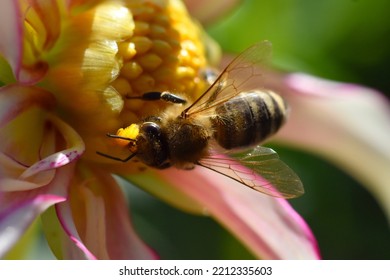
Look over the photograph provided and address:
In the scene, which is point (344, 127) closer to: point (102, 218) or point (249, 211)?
point (249, 211)

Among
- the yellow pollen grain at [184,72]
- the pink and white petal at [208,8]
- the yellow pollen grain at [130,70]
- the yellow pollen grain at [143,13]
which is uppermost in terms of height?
the yellow pollen grain at [143,13]

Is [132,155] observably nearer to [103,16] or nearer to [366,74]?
[103,16]

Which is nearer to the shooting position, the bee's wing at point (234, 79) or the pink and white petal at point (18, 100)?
the pink and white petal at point (18, 100)

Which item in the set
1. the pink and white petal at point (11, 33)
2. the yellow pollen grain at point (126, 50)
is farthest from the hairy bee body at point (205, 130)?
the pink and white petal at point (11, 33)

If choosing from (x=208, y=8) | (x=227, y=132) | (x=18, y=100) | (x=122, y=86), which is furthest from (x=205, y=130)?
(x=208, y=8)

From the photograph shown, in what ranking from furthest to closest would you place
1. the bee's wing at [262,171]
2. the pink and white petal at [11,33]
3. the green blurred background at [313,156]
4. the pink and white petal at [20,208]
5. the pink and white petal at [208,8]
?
1. the green blurred background at [313,156]
2. the pink and white petal at [208,8]
3. the bee's wing at [262,171]
4. the pink and white petal at [11,33]
5. the pink and white petal at [20,208]

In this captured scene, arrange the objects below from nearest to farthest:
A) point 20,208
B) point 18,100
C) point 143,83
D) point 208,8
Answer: point 20,208 → point 18,100 → point 143,83 → point 208,8

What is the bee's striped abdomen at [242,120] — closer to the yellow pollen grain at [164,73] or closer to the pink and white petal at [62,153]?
the yellow pollen grain at [164,73]
